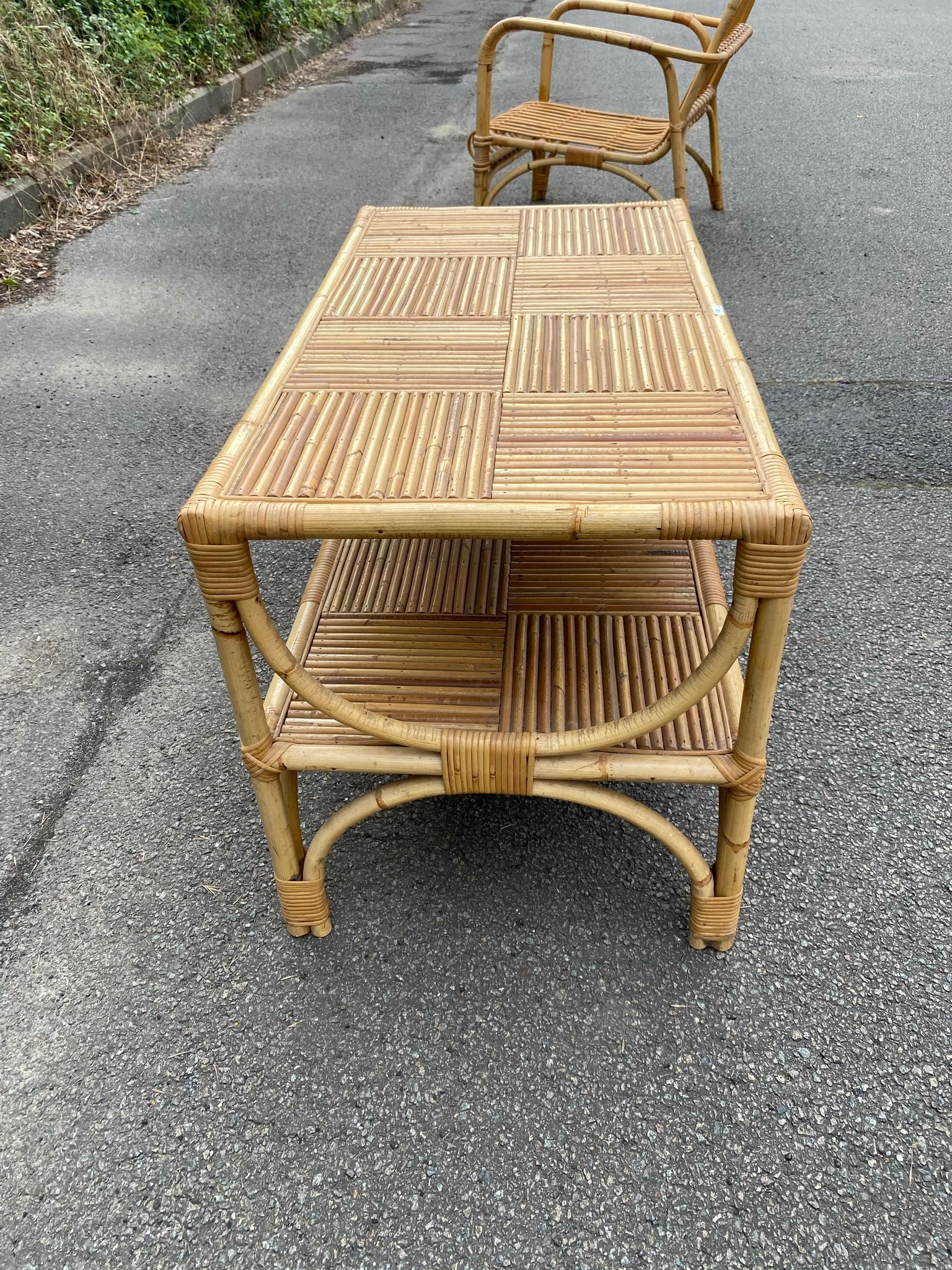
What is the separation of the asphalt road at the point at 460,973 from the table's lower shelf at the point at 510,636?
0.97 ft

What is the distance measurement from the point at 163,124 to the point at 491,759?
Answer: 440 centimetres

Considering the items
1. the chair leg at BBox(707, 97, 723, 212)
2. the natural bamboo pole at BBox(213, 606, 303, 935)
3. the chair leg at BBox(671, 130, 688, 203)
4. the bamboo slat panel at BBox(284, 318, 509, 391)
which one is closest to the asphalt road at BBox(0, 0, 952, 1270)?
the natural bamboo pole at BBox(213, 606, 303, 935)

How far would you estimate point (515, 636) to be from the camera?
48.6 inches

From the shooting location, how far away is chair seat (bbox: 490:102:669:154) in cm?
267

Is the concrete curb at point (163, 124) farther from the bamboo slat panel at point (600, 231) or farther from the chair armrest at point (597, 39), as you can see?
the bamboo slat panel at point (600, 231)

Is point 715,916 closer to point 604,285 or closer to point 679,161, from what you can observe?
point 604,285

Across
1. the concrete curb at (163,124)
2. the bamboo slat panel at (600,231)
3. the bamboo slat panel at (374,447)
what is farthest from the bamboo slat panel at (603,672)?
the concrete curb at (163,124)

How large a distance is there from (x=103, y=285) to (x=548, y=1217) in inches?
123

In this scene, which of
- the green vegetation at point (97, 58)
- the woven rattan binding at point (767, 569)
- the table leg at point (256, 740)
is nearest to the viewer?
the woven rattan binding at point (767, 569)

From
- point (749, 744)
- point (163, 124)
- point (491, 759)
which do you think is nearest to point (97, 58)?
point (163, 124)

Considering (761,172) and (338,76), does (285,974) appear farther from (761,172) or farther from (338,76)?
(338,76)

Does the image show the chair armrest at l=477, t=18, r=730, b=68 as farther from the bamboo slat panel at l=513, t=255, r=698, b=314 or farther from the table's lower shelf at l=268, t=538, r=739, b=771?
the table's lower shelf at l=268, t=538, r=739, b=771

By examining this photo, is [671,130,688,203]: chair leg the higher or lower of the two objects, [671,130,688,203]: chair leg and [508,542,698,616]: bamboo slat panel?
the higher

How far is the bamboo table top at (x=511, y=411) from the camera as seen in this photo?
873mm
